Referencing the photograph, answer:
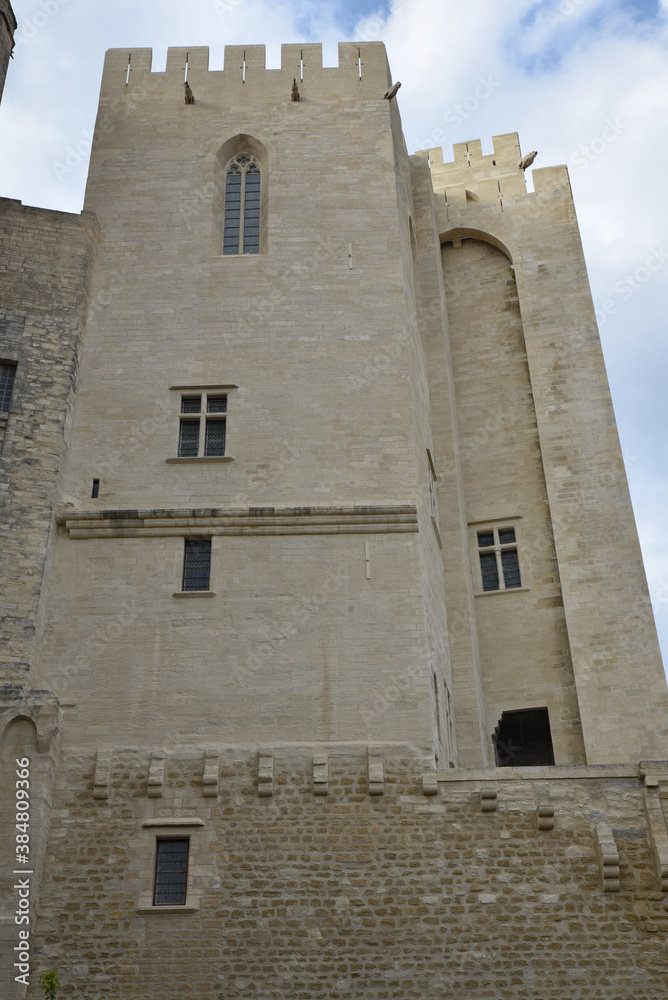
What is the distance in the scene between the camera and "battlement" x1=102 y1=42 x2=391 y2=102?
22953mm

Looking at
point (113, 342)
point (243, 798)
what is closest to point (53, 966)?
point (243, 798)

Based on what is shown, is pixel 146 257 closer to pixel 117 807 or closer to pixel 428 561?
pixel 428 561

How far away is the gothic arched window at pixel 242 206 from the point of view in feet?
70.5

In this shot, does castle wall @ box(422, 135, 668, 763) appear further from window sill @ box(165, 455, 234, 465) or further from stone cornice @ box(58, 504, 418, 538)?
window sill @ box(165, 455, 234, 465)

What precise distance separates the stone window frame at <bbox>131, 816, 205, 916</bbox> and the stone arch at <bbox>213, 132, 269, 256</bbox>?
1101 cm

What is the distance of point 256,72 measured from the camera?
2327 centimetres

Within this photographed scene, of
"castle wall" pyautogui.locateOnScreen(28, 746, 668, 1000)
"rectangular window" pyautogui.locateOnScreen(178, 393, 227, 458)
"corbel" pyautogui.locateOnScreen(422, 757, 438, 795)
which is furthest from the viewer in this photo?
"rectangular window" pyautogui.locateOnScreen(178, 393, 227, 458)

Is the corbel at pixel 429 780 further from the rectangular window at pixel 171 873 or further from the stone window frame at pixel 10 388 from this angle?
the stone window frame at pixel 10 388

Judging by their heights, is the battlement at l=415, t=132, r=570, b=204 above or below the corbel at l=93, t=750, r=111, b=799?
above

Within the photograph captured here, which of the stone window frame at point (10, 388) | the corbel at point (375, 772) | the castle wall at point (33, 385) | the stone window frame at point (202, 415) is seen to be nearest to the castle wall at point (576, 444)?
the corbel at point (375, 772)

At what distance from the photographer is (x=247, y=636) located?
16672 mm

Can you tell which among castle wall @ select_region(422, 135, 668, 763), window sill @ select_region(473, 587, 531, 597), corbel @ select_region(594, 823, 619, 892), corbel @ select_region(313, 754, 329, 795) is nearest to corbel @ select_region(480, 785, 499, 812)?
corbel @ select_region(594, 823, 619, 892)

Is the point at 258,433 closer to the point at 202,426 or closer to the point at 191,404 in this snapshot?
the point at 202,426

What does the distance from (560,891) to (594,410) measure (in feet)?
35.8
